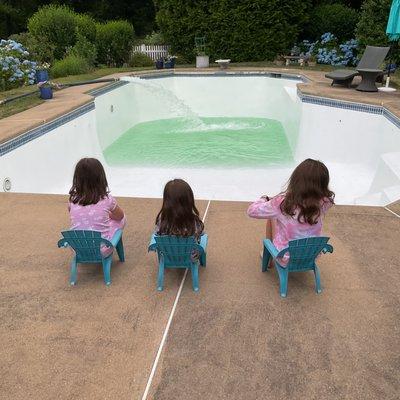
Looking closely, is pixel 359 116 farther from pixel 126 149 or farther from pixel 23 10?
pixel 23 10

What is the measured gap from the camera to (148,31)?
2353 cm

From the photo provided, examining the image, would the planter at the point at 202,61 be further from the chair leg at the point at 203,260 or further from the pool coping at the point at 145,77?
the chair leg at the point at 203,260

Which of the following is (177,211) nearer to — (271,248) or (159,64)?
(271,248)

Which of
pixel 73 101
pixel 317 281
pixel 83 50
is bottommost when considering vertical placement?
pixel 73 101

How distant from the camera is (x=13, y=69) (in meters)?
9.27

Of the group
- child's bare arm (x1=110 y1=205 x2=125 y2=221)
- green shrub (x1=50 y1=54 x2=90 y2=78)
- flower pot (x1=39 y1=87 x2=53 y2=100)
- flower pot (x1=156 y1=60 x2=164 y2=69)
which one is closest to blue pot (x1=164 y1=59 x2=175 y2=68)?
flower pot (x1=156 y1=60 x2=164 y2=69)

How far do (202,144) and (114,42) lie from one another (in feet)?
26.2

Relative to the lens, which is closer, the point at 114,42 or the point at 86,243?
the point at 86,243

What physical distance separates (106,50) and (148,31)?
9.84 m

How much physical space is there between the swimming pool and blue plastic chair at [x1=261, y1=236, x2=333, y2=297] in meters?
2.25

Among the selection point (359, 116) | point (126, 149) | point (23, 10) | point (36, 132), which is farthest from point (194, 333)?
point (23, 10)

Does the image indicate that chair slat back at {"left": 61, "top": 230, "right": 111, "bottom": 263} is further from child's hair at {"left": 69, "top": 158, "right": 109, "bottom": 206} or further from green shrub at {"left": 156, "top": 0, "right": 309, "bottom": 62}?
green shrub at {"left": 156, "top": 0, "right": 309, "bottom": 62}

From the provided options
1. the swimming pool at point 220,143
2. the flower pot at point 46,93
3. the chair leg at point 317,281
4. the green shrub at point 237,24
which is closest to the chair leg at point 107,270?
the chair leg at point 317,281

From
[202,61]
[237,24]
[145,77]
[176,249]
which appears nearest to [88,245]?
[176,249]
